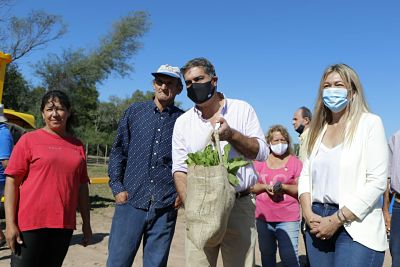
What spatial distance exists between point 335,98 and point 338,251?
96cm

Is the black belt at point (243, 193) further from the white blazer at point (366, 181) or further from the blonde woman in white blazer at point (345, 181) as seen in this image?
the white blazer at point (366, 181)

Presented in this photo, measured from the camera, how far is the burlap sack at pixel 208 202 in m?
2.29

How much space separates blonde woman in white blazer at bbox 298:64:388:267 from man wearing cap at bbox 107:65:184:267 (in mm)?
1178

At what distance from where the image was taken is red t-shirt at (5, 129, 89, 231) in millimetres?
3115

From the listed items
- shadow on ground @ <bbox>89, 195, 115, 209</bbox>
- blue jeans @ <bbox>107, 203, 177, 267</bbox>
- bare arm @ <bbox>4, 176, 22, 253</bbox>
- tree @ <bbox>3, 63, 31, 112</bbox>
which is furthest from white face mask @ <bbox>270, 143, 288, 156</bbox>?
tree @ <bbox>3, 63, 31, 112</bbox>

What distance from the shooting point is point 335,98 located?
2.66 m

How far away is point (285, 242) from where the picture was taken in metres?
4.44

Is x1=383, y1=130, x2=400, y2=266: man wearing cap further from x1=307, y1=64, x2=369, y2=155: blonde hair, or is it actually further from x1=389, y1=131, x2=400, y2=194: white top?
x1=307, y1=64, x2=369, y2=155: blonde hair

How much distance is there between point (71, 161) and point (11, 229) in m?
0.66

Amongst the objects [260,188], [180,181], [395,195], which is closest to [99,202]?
[260,188]

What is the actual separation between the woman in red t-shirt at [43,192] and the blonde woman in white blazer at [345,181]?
71.9 inches

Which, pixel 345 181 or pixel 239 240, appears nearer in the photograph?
pixel 345 181

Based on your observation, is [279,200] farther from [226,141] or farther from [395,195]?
[226,141]

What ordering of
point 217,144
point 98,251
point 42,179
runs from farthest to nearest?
point 98,251 → point 42,179 → point 217,144
